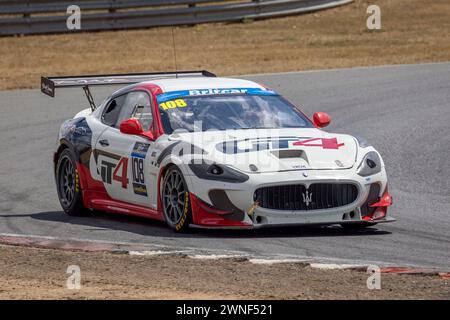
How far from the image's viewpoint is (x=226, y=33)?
28.0 meters

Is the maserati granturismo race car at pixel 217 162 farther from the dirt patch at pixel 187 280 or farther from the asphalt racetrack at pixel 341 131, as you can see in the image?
the dirt patch at pixel 187 280

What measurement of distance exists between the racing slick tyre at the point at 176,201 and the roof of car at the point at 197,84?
4.22 ft

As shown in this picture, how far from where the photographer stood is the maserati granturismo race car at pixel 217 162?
9.78 metres

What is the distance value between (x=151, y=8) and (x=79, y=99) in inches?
393

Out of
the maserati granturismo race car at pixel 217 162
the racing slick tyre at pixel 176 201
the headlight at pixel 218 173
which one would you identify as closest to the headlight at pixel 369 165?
the maserati granturismo race car at pixel 217 162

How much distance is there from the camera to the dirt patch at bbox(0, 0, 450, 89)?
23281 mm

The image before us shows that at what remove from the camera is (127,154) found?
10.9 metres

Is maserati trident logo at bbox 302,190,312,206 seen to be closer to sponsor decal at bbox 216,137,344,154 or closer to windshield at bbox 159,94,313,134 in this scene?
sponsor decal at bbox 216,137,344,154
